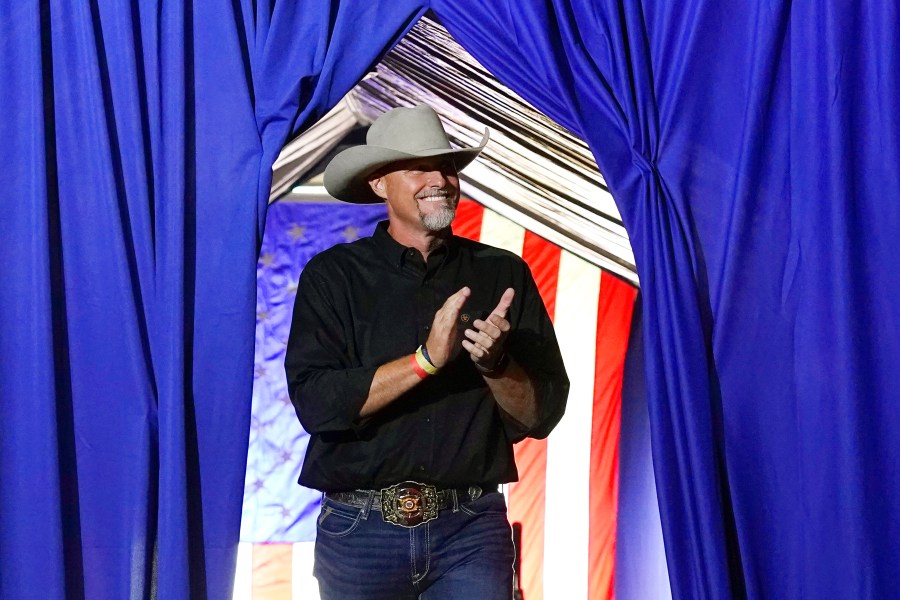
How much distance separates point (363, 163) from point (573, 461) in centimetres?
182

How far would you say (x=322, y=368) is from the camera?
2418mm

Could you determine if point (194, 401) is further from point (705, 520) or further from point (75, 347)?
point (705, 520)

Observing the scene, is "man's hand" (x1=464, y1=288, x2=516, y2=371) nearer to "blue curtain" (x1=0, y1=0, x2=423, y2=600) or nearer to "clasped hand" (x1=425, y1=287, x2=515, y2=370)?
"clasped hand" (x1=425, y1=287, x2=515, y2=370)

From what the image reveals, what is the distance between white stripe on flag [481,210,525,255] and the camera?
13.3 feet

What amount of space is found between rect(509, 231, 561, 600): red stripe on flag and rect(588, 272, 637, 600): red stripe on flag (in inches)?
7.5

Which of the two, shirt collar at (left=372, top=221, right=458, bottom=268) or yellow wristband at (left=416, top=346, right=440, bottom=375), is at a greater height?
shirt collar at (left=372, top=221, right=458, bottom=268)

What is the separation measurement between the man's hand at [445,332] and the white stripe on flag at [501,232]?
1827 mm

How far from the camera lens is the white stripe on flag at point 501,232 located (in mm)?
4059

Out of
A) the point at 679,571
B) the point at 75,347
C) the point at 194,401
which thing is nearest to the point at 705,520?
the point at 679,571

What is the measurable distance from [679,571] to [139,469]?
1.29m

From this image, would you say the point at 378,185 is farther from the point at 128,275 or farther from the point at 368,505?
the point at 368,505

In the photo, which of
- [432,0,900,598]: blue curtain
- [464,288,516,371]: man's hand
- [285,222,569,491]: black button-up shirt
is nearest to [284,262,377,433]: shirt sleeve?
[285,222,569,491]: black button-up shirt

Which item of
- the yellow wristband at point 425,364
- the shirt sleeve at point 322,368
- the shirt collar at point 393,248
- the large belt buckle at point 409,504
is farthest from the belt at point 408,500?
the shirt collar at point 393,248

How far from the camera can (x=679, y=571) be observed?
95.1 inches
